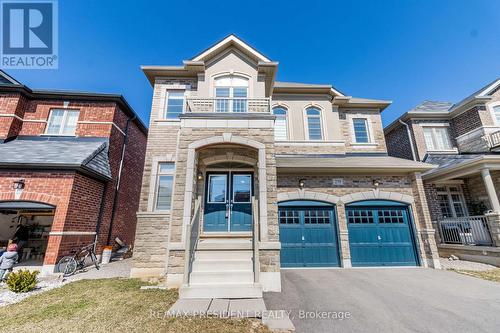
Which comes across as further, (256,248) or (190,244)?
(190,244)

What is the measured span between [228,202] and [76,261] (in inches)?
248

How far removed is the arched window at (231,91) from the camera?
9.05 m

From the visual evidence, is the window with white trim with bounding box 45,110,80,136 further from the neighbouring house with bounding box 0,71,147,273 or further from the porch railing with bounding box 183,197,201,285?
the porch railing with bounding box 183,197,201,285

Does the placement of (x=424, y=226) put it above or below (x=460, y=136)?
below

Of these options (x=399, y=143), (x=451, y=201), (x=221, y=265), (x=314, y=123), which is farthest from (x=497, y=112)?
(x=221, y=265)

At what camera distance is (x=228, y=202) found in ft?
26.8

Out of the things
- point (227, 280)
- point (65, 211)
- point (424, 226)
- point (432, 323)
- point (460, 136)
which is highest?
point (460, 136)

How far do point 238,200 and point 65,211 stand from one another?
667cm

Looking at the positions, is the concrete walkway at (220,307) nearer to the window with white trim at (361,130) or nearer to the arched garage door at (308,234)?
the arched garage door at (308,234)

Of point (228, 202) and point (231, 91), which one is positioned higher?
point (231, 91)

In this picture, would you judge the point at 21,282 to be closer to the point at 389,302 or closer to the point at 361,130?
the point at 389,302

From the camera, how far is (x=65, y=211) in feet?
26.1

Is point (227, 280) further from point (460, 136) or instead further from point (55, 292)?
point (460, 136)

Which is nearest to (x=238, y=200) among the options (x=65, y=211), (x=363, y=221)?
(x=363, y=221)
